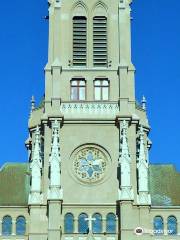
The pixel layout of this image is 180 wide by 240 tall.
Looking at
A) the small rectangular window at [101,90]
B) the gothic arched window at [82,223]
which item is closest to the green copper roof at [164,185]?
the gothic arched window at [82,223]

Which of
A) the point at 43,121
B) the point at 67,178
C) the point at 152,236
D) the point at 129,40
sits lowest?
the point at 152,236

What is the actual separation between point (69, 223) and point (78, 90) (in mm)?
11872

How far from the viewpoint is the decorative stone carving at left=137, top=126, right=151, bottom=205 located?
71.0 m

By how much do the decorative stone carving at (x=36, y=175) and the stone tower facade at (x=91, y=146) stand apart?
8cm

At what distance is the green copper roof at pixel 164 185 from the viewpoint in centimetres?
7312

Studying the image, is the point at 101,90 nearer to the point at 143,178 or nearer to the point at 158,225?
the point at 143,178

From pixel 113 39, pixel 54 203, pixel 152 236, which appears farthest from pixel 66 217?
pixel 113 39

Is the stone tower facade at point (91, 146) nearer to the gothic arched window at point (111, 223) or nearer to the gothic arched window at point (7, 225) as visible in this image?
the gothic arched window at point (111, 223)

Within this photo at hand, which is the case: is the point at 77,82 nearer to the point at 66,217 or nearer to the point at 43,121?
the point at 43,121


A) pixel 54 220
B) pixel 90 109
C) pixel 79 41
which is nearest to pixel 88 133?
pixel 90 109

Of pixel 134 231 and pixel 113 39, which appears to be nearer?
pixel 134 231

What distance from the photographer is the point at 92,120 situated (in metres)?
73.8

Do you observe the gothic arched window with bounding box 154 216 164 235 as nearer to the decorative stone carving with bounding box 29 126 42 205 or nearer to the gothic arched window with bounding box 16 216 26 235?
the decorative stone carving with bounding box 29 126 42 205

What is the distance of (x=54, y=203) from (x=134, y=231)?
654 cm
